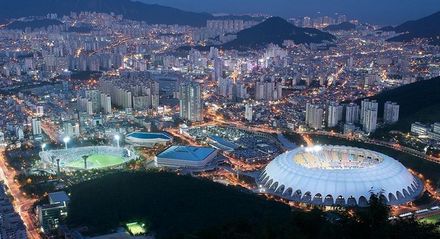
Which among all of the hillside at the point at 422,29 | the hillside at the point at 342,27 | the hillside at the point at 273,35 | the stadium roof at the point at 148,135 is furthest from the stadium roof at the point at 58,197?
the hillside at the point at 342,27

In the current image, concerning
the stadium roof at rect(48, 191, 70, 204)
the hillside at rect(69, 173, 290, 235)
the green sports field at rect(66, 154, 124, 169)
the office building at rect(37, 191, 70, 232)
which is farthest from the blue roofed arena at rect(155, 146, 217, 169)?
the office building at rect(37, 191, 70, 232)

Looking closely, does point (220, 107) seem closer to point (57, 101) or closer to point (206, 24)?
point (57, 101)

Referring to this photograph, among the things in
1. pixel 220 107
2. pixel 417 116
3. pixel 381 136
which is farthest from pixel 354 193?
pixel 220 107

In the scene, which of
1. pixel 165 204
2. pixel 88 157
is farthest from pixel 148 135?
pixel 165 204

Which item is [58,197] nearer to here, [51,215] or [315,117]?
[51,215]

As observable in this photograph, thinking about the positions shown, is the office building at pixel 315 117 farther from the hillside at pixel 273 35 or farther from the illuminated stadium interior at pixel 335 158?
the hillside at pixel 273 35
